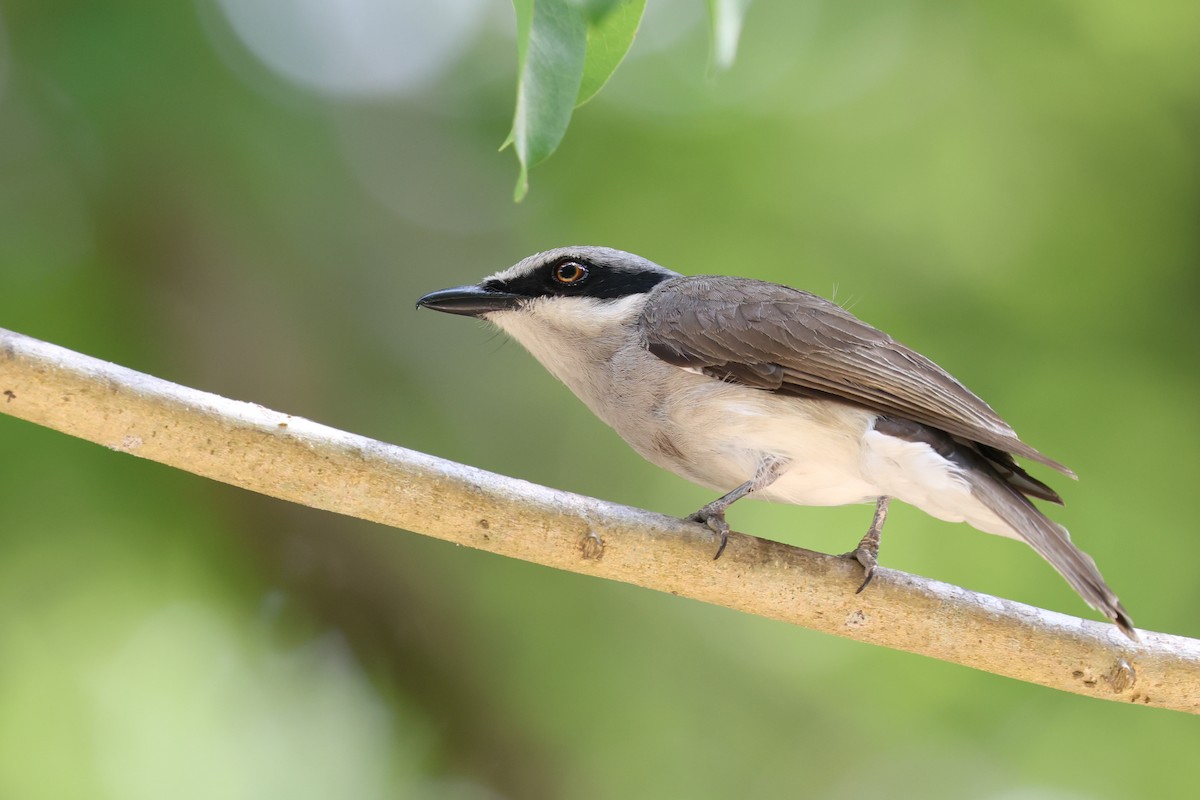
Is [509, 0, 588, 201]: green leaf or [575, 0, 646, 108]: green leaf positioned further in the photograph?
[575, 0, 646, 108]: green leaf

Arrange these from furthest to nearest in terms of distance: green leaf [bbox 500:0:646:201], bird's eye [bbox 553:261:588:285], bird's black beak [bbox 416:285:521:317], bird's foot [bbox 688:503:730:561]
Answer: bird's eye [bbox 553:261:588:285]
bird's black beak [bbox 416:285:521:317]
bird's foot [bbox 688:503:730:561]
green leaf [bbox 500:0:646:201]

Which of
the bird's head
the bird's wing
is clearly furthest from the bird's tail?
the bird's head

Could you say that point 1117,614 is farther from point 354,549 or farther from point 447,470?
point 354,549

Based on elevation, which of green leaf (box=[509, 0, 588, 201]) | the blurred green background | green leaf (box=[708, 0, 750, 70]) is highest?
green leaf (box=[708, 0, 750, 70])

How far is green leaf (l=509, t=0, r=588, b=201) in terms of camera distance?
1745 mm

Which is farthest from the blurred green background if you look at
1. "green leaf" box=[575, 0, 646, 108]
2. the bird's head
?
"green leaf" box=[575, 0, 646, 108]

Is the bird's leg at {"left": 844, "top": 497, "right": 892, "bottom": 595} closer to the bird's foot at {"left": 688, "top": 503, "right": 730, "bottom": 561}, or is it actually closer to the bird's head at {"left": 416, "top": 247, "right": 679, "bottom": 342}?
the bird's foot at {"left": 688, "top": 503, "right": 730, "bottom": 561}

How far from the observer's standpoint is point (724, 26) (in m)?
1.50

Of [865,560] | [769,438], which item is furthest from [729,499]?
[865,560]

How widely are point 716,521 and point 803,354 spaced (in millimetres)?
854

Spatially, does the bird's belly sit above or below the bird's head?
below

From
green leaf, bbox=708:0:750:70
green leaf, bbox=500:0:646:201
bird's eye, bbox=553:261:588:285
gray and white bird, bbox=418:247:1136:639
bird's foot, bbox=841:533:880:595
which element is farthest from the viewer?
bird's eye, bbox=553:261:588:285

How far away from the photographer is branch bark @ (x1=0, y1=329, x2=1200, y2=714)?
2.79 m

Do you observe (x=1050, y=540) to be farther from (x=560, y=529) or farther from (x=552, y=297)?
(x=552, y=297)
